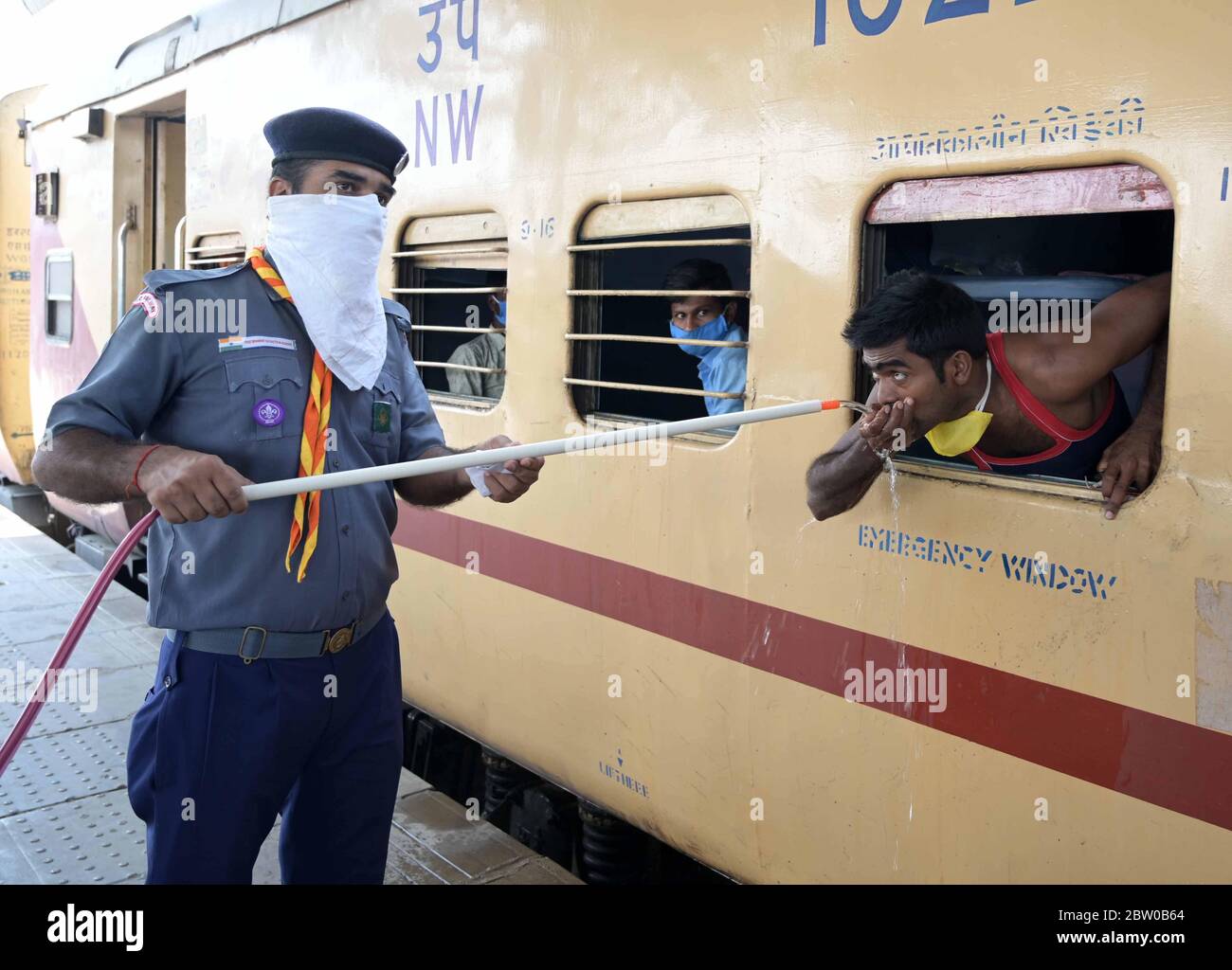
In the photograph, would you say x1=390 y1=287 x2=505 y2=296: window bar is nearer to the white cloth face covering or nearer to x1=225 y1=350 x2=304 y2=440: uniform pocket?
the white cloth face covering

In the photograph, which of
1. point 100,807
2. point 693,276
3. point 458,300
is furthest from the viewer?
point 458,300

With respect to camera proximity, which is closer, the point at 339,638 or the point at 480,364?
the point at 339,638

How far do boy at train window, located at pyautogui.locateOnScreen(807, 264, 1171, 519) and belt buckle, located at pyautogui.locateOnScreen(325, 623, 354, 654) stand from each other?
3.65ft

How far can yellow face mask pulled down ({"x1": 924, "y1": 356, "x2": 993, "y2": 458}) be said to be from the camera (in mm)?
2303

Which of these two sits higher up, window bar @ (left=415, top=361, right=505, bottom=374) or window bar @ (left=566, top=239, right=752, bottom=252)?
window bar @ (left=566, top=239, right=752, bottom=252)

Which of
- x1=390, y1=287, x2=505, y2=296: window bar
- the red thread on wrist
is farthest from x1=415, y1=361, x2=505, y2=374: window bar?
the red thread on wrist

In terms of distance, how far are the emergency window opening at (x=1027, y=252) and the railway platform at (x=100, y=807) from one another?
71.5 inches

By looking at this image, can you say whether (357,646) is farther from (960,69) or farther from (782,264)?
(960,69)

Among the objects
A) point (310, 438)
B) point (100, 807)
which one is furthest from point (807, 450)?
point (100, 807)

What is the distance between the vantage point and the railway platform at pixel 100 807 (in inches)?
126

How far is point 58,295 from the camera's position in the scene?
7.66m

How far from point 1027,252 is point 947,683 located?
1172 millimetres

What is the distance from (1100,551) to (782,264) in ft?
3.27

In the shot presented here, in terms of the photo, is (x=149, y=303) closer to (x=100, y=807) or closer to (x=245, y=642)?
(x=245, y=642)
